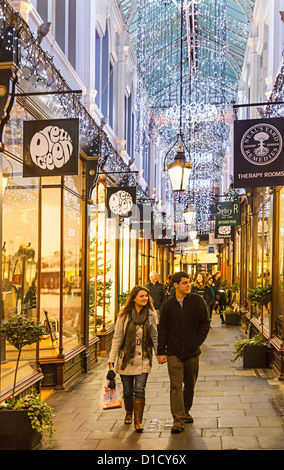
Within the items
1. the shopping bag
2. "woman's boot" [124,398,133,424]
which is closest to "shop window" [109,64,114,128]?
"woman's boot" [124,398,133,424]

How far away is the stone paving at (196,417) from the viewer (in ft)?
20.5

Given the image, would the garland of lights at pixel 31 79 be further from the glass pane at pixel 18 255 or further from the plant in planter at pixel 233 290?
the plant in planter at pixel 233 290

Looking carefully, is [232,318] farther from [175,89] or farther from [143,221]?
[175,89]

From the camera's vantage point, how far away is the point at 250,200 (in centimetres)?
1602

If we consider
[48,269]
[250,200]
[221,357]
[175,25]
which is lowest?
[221,357]

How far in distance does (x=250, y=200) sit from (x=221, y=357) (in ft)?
16.4

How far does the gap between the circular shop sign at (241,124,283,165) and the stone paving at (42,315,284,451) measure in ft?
11.6

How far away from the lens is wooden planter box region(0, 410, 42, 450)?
5910mm

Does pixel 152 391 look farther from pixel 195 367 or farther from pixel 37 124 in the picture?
pixel 37 124

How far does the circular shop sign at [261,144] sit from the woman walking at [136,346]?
3082 millimetres

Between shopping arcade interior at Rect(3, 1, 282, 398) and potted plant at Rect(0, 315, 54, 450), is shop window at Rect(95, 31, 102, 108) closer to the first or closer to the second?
shopping arcade interior at Rect(3, 1, 282, 398)

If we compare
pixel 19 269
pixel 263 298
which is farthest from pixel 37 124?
pixel 263 298

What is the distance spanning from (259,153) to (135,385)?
3990 mm

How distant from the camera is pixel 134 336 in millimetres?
6750
